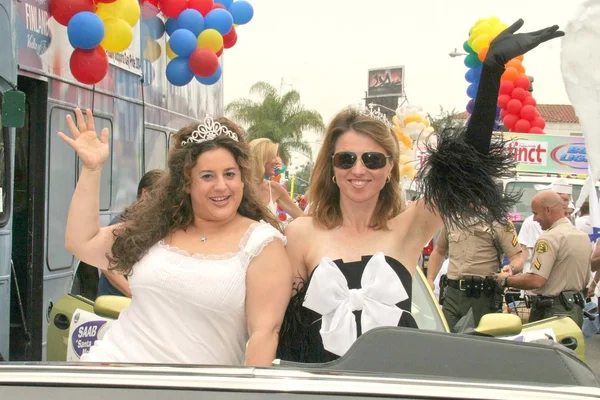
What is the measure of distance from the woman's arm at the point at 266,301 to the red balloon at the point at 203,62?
18.7ft

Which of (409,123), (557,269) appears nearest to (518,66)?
(409,123)

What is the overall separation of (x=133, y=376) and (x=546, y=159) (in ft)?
42.0

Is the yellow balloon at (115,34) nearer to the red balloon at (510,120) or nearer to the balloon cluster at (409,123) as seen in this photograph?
the balloon cluster at (409,123)

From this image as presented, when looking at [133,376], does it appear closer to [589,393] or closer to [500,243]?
[589,393]

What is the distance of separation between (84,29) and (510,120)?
9789 millimetres

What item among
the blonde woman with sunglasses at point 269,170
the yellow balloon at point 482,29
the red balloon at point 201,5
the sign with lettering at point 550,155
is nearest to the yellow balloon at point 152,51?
the red balloon at point 201,5

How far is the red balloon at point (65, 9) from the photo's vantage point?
5.66 meters

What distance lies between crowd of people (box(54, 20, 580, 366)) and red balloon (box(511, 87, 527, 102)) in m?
10.5

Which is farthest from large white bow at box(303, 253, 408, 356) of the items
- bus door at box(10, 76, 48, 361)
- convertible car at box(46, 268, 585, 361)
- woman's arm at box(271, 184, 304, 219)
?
woman's arm at box(271, 184, 304, 219)

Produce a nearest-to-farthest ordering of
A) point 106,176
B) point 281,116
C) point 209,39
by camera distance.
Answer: point 106,176
point 209,39
point 281,116

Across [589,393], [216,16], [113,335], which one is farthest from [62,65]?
[589,393]

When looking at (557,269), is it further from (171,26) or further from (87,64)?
(171,26)

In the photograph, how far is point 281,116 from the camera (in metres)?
46.0

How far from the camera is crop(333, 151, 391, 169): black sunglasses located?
109 inches
